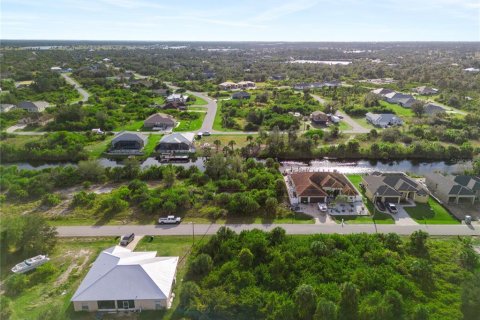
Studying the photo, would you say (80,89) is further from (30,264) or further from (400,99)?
(400,99)

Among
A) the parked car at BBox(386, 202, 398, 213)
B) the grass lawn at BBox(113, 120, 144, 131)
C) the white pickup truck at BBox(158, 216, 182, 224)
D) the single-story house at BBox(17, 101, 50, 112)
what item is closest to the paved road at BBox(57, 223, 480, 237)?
the white pickup truck at BBox(158, 216, 182, 224)

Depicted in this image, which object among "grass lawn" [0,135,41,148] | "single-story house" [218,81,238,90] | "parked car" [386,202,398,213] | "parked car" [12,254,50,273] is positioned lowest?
"parked car" [12,254,50,273]

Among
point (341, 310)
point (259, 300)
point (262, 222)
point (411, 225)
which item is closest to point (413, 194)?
point (411, 225)

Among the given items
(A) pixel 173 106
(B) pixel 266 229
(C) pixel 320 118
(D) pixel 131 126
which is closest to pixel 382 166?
(C) pixel 320 118

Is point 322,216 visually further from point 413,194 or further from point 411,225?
point 413,194

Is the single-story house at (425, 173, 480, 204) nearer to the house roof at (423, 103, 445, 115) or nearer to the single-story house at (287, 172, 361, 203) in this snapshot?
the single-story house at (287, 172, 361, 203)

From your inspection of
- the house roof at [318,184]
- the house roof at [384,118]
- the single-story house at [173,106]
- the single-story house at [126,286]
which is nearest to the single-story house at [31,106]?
the single-story house at [173,106]
